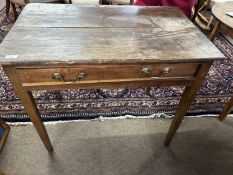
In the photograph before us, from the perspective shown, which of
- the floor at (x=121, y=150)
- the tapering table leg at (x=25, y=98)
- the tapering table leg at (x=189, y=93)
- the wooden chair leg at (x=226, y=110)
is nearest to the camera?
the tapering table leg at (x=25, y=98)

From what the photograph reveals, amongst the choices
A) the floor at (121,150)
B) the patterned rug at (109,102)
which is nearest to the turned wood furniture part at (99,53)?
the floor at (121,150)

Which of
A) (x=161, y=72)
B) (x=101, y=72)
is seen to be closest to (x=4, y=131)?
(x=101, y=72)

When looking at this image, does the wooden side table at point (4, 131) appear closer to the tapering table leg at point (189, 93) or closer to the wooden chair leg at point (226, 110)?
the tapering table leg at point (189, 93)

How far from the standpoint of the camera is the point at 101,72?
84cm

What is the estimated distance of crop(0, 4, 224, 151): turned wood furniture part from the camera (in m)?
0.79

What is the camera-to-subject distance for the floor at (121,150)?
1.22 metres

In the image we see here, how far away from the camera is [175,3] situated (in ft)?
4.48

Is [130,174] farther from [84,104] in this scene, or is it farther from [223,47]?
[223,47]

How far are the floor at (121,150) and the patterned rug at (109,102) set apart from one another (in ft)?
0.29

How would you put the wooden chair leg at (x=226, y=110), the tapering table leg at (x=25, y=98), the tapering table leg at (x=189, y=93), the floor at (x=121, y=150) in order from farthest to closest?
the wooden chair leg at (x=226, y=110) < the floor at (x=121, y=150) < the tapering table leg at (x=189, y=93) < the tapering table leg at (x=25, y=98)

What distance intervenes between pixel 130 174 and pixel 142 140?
0.25 meters

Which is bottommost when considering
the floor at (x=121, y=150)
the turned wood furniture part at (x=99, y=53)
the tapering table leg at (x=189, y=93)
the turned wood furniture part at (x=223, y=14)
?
the floor at (x=121, y=150)

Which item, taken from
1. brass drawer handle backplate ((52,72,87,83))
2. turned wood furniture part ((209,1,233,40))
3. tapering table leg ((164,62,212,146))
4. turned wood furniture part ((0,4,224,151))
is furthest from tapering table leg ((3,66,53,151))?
turned wood furniture part ((209,1,233,40))

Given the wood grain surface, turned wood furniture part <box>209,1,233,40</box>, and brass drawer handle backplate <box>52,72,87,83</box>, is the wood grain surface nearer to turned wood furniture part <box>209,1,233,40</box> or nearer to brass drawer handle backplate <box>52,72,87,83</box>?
turned wood furniture part <box>209,1,233,40</box>
